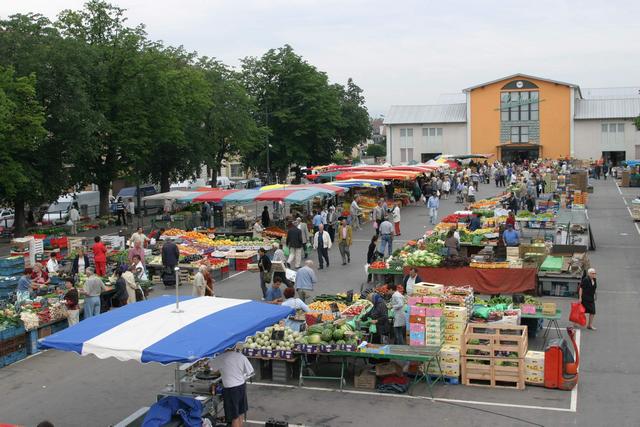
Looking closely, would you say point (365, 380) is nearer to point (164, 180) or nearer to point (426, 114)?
point (164, 180)

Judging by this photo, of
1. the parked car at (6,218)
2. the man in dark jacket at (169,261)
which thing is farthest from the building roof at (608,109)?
the man in dark jacket at (169,261)

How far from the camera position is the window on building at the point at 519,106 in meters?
77.3

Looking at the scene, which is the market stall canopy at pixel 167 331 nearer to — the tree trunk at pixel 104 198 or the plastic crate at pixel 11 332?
the plastic crate at pixel 11 332

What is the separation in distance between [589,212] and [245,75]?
120ft

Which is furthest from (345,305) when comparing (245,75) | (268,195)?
(245,75)

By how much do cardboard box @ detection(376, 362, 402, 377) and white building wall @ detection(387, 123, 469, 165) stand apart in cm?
7013

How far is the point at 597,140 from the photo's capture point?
76375mm

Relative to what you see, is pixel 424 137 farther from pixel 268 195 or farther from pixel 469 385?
pixel 469 385

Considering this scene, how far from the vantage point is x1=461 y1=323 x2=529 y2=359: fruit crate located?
40.8 feet

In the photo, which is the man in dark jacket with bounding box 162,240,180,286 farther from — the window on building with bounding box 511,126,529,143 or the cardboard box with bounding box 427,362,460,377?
the window on building with bounding box 511,126,529,143

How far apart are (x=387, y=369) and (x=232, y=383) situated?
3350mm

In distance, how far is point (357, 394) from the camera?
1223 cm

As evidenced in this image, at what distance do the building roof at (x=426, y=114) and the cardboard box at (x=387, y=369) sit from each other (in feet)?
231

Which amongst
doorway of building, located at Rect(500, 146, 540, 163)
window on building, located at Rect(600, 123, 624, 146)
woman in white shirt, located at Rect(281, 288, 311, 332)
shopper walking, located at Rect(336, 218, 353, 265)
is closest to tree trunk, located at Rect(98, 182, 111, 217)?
shopper walking, located at Rect(336, 218, 353, 265)
